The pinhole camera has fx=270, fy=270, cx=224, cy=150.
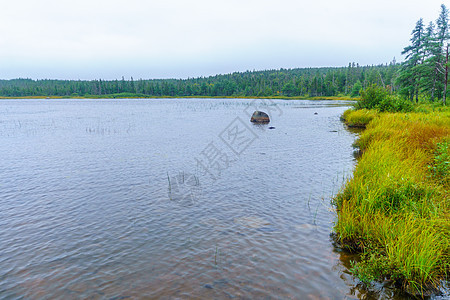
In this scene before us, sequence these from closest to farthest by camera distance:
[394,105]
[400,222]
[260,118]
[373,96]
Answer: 1. [400,222]
2. [394,105]
3. [373,96]
4. [260,118]

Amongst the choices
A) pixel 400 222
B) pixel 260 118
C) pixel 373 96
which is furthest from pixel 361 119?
pixel 400 222

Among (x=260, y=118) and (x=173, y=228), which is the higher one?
(x=260, y=118)

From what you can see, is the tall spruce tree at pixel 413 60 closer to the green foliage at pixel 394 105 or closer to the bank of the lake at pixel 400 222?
the green foliage at pixel 394 105

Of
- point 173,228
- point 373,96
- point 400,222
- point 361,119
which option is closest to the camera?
point 400,222

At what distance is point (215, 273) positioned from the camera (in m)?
7.16

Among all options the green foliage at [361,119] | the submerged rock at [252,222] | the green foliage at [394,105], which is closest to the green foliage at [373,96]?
the green foliage at [361,119]

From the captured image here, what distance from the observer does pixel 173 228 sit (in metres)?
9.73

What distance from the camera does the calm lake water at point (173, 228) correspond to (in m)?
6.73

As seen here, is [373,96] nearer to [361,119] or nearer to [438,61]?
[361,119]

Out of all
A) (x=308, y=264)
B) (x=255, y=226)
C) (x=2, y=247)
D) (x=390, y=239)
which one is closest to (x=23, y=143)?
(x=2, y=247)

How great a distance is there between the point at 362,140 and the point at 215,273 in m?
17.4

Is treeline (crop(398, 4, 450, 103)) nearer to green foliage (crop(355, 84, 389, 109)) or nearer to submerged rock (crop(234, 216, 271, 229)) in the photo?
green foliage (crop(355, 84, 389, 109))

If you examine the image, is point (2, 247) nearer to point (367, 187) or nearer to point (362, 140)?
point (367, 187)

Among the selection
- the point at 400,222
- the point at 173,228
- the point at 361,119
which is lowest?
the point at 173,228
